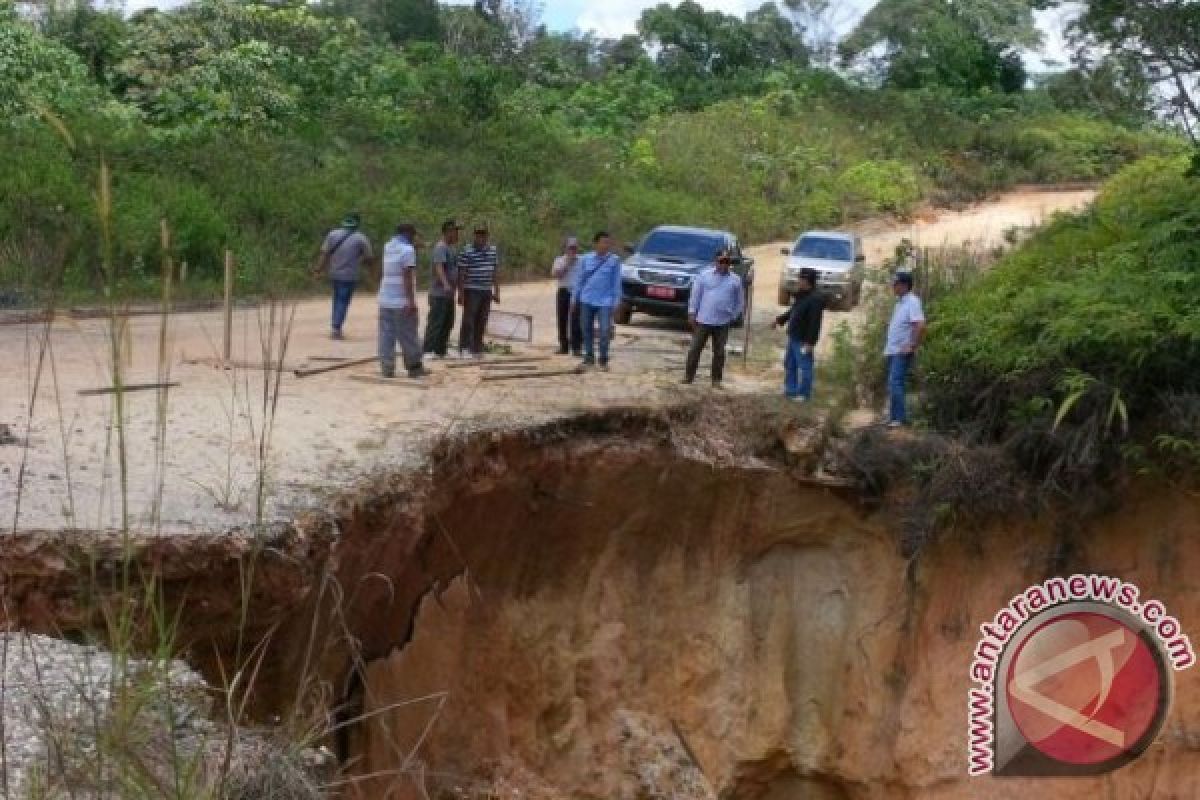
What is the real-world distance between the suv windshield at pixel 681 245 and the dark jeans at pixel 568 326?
14.6ft

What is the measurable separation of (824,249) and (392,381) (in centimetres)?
1221

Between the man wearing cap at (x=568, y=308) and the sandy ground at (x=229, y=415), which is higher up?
the man wearing cap at (x=568, y=308)

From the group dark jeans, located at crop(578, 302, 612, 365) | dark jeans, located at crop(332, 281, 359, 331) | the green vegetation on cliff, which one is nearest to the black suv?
dark jeans, located at crop(578, 302, 612, 365)

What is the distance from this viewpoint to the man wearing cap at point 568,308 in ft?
50.5

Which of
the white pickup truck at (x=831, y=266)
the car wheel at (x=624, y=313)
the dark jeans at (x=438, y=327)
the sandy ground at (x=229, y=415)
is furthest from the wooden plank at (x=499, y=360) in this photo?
the white pickup truck at (x=831, y=266)

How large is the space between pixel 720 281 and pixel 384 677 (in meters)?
5.69

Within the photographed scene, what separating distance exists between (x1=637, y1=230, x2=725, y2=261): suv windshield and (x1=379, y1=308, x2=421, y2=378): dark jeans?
772 centimetres

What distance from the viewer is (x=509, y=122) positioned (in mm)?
31734

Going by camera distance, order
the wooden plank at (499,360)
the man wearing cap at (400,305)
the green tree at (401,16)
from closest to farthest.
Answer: the man wearing cap at (400,305) < the wooden plank at (499,360) < the green tree at (401,16)

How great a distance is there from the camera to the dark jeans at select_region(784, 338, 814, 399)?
43.9ft

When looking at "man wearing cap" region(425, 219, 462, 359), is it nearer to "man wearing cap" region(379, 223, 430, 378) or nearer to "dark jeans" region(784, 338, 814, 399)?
"man wearing cap" region(379, 223, 430, 378)

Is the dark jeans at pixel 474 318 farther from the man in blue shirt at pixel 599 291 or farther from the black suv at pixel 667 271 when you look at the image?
the black suv at pixel 667 271

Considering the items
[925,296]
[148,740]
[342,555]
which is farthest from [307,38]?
[148,740]

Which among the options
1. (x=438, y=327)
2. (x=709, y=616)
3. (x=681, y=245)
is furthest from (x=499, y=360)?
(x=681, y=245)
